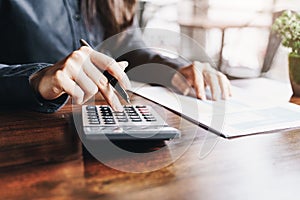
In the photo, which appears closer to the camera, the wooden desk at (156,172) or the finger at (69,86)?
the wooden desk at (156,172)

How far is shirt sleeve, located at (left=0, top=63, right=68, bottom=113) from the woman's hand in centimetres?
33

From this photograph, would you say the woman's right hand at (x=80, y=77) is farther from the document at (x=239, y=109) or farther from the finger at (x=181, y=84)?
the finger at (x=181, y=84)

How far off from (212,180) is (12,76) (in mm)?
427

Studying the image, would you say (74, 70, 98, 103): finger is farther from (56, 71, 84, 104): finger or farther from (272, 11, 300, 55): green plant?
(272, 11, 300, 55): green plant

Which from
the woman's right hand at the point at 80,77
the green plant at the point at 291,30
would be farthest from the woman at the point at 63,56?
the green plant at the point at 291,30

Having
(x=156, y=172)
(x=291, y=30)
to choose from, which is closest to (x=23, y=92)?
(x=156, y=172)

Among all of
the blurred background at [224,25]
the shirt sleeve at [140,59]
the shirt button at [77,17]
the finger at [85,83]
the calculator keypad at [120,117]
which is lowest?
the blurred background at [224,25]

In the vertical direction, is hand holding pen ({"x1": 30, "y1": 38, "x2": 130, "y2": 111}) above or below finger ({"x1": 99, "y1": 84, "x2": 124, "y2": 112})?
above

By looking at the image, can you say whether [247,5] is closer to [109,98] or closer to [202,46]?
[202,46]

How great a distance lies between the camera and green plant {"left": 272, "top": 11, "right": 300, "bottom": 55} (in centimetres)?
84

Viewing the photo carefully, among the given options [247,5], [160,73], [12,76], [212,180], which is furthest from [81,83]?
[247,5]

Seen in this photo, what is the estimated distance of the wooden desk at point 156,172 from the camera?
352 mm

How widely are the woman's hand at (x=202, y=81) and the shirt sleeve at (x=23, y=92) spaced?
326mm

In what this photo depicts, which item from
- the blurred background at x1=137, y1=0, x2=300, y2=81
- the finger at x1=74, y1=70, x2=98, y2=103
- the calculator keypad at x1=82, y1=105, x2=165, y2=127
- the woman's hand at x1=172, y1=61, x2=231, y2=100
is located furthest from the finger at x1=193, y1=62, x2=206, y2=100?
the blurred background at x1=137, y1=0, x2=300, y2=81
